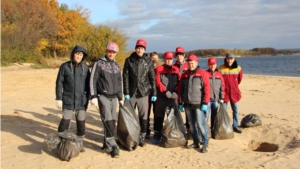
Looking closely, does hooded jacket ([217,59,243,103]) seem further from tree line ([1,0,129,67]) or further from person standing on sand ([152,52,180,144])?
tree line ([1,0,129,67])

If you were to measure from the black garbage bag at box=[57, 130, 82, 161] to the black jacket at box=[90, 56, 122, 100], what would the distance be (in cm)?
83

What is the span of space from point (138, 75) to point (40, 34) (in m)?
26.6

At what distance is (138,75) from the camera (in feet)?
19.2

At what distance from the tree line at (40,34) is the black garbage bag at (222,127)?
17721 mm

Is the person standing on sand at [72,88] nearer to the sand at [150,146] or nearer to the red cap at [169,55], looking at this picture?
the sand at [150,146]

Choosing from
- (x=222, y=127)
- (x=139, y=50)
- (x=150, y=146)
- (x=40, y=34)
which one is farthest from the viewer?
(x=40, y=34)

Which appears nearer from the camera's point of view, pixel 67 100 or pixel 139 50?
pixel 67 100

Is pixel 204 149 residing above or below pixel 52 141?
below

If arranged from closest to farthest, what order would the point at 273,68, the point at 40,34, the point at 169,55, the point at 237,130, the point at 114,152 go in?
the point at 114,152, the point at 169,55, the point at 237,130, the point at 40,34, the point at 273,68

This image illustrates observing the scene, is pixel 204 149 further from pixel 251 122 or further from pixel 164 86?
pixel 251 122

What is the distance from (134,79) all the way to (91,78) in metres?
0.89

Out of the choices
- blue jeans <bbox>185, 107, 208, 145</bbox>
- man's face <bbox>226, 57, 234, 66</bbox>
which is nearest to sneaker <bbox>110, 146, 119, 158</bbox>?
blue jeans <bbox>185, 107, 208, 145</bbox>

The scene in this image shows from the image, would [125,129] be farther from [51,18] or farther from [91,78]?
[51,18]

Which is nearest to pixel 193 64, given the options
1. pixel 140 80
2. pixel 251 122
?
pixel 140 80
